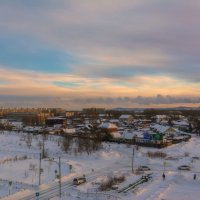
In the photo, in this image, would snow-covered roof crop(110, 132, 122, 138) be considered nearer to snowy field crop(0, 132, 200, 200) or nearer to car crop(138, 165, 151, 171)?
snowy field crop(0, 132, 200, 200)

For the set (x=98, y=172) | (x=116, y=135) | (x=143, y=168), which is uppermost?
(x=116, y=135)

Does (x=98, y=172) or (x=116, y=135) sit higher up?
(x=116, y=135)

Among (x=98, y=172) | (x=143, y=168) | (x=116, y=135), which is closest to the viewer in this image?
(x=98, y=172)

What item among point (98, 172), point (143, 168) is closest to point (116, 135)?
point (143, 168)

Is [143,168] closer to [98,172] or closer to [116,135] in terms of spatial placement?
[98,172]

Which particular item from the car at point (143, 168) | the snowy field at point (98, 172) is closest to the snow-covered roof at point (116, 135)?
the snowy field at point (98, 172)

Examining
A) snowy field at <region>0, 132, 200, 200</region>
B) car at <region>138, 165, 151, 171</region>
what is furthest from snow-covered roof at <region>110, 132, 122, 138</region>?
car at <region>138, 165, 151, 171</region>

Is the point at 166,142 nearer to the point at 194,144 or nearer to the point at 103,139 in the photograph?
the point at 194,144

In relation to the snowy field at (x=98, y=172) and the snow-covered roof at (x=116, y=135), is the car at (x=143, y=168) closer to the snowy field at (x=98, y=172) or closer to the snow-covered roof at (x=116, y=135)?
the snowy field at (x=98, y=172)

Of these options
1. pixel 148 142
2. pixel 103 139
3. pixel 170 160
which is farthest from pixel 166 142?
pixel 170 160
